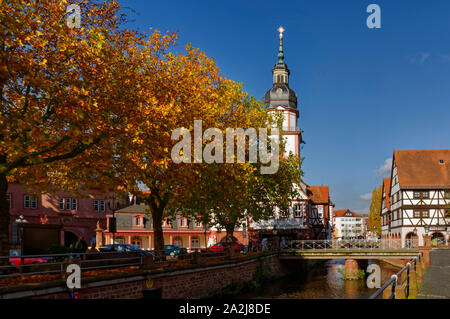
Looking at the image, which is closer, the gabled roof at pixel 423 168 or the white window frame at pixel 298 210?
the white window frame at pixel 298 210

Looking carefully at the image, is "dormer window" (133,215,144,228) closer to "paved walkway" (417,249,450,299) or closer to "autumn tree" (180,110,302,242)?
"autumn tree" (180,110,302,242)

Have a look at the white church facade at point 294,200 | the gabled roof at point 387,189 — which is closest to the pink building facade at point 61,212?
the white church facade at point 294,200

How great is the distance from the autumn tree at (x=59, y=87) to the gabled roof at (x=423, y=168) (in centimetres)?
4676

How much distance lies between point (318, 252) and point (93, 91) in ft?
99.1

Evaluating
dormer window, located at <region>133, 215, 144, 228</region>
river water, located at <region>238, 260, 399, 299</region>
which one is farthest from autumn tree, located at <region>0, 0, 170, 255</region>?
dormer window, located at <region>133, 215, 144, 228</region>

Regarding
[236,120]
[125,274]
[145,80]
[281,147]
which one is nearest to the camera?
[125,274]

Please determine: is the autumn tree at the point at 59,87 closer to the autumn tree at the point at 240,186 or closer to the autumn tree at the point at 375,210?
the autumn tree at the point at 240,186

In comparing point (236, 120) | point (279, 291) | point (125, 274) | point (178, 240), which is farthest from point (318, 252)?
point (125, 274)

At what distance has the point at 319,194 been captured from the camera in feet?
221

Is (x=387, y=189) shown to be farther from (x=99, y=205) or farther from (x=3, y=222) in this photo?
(x=3, y=222)

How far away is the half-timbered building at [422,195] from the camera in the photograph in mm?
54853
